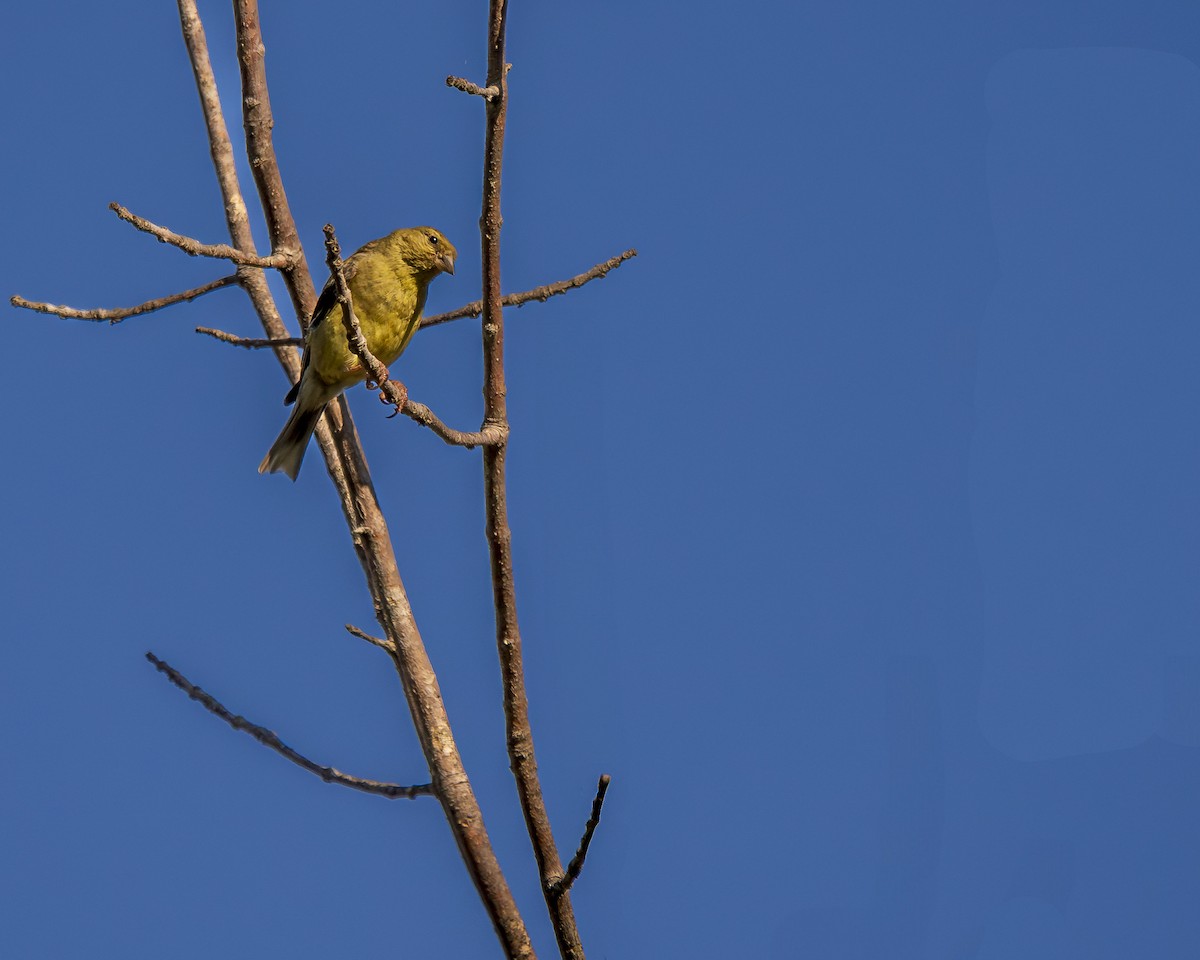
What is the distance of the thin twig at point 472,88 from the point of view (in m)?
3.46

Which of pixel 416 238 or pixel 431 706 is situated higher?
pixel 416 238

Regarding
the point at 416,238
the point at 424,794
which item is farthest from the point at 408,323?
the point at 424,794

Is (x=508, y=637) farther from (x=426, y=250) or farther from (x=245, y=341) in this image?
(x=426, y=250)

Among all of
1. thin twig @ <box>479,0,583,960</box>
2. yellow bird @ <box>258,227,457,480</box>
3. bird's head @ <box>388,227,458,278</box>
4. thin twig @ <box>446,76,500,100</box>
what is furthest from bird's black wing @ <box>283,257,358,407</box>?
thin twig @ <box>446,76,500,100</box>

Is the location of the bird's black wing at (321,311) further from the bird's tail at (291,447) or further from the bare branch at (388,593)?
the bare branch at (388,593)

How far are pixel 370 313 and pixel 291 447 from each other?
870 millimetres

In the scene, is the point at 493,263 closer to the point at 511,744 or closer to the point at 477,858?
the point at 511,744

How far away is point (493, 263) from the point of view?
3.85 metres

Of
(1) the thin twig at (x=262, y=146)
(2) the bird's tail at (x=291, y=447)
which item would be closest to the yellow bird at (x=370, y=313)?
(2) the bird's tail at (x=291, y=447)

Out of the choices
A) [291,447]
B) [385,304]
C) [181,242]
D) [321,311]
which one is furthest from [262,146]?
[291,447]

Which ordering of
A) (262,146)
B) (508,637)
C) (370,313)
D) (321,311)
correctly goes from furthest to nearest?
1. (370,313)
2. (321,311)
3. (262,146)
4. (508,637)

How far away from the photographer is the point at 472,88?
349cm

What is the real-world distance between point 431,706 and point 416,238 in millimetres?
3495

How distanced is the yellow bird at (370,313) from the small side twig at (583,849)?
2909mm
